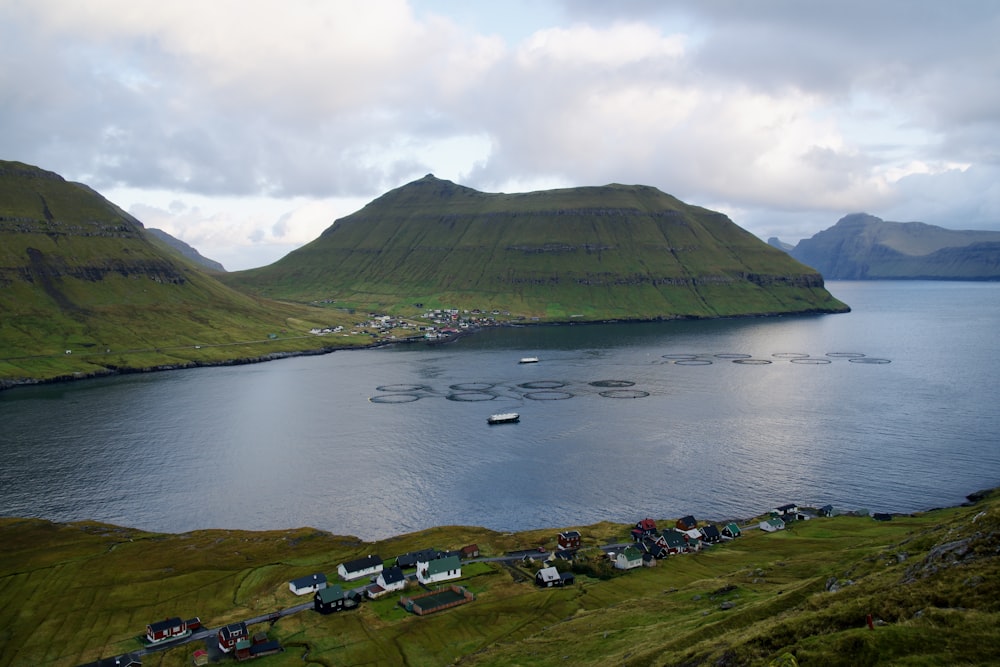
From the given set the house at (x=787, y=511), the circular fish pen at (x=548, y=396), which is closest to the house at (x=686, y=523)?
the house at (x=787, y=511)

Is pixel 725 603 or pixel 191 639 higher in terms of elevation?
pixel 725 603

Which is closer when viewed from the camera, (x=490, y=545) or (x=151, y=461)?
(x=490, y=545)

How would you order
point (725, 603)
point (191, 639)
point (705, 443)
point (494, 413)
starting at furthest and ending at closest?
point (494, 413), point (705, 443), point (191, 639), point (725, 603)

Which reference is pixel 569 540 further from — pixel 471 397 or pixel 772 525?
pixel 471 397

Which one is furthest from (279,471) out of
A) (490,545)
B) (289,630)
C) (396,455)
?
(289,630)

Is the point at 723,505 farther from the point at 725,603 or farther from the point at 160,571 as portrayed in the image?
the point at 160,571

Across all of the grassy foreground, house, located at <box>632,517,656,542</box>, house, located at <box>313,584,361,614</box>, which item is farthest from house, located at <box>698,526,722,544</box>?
house, located at <box>313,584,361,614</box>

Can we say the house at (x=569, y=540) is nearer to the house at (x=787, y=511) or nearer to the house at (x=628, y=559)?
the house at (x=628, y=559)
